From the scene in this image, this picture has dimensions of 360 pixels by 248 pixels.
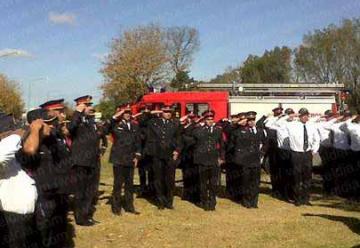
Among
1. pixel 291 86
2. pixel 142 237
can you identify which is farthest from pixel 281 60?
pixel 142 237

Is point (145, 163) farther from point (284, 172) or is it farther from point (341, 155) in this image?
point (341, 155)

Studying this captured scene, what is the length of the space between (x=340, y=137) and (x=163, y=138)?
3890 mm

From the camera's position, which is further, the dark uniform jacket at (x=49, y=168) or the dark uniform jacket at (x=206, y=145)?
the dark uniform jacket at (x=206, y=145)

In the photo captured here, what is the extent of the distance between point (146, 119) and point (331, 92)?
32.3 feet

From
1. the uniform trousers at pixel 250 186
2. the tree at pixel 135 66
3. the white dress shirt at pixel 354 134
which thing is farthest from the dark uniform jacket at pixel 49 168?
the tree at pixel 135 66

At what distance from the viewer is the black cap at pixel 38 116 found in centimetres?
568

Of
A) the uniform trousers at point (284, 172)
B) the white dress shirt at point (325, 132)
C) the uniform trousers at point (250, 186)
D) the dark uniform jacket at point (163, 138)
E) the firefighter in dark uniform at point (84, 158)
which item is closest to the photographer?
the firefighter in dark uniform at point (84, 158)

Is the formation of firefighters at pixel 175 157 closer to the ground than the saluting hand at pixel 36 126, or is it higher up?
closer to the ground

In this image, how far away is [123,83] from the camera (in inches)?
1533

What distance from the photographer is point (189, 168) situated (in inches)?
454

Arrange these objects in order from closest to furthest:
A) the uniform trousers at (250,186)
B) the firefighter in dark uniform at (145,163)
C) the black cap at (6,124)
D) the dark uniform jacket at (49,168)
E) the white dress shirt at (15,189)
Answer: the white dress shirt at (15,189), the black cap at (6,124), the dark uniform jacket at (49,168), the uniform trousers at (250,186), the firefighter in dark uniform at (145,163)

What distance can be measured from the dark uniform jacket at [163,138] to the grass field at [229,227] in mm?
1039

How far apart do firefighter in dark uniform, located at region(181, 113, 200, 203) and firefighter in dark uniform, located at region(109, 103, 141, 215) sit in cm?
153

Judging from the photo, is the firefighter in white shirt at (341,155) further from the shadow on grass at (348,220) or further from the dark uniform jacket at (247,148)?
the shadow on grass at (348,220)
